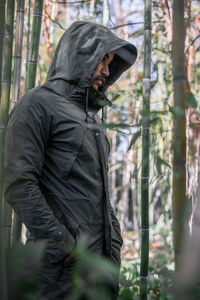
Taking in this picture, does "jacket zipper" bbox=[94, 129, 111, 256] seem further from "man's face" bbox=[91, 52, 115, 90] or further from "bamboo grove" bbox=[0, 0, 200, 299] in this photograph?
"man's face" bbox=[91, 52, 115, 90]

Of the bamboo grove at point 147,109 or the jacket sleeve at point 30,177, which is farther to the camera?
the jacket sleeve at point 30,177

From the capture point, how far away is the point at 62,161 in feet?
4.98

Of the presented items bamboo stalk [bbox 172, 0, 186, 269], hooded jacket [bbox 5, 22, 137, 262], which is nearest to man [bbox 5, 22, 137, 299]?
hooded jacket [bbox 5, 22, 137, 262]

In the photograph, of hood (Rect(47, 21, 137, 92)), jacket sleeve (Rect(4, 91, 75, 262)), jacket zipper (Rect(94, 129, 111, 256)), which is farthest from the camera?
hood (Rect(47, 21, 137, 92))

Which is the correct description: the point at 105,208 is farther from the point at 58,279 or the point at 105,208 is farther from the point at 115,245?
the point at 58,279

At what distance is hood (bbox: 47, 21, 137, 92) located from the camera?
1.73m

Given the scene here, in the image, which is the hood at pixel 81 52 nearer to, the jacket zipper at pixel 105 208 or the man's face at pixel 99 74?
the man's face at pixel 99 74

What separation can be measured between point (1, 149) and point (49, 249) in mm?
369

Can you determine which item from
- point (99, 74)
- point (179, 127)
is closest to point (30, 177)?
point (99, 74)

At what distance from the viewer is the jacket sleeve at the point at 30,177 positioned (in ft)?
4.61

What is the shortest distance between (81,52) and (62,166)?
530mm

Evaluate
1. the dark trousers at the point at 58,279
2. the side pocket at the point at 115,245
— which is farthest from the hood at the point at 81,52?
the dark trousers at the point at 58,279

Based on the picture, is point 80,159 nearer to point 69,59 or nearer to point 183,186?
point 69,59

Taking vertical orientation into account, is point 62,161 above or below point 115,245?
above
